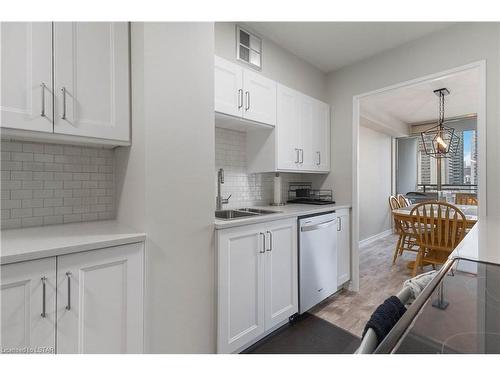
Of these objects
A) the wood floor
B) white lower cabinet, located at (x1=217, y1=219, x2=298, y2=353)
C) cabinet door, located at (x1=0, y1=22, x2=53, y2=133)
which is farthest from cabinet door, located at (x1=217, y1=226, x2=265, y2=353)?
cabinet door, located at (x1=0, y1=22, x2=53, y2=133)

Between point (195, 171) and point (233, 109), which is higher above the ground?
point (233, 109)

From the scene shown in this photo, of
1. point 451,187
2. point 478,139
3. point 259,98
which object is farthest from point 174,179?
point 451,187

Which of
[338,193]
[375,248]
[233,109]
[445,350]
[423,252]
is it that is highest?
[233,109]

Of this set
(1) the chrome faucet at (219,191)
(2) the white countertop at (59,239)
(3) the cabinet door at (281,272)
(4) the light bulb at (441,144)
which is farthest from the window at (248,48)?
(4) the light bulb at (441,144)

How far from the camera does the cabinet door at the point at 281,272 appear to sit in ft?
6.15

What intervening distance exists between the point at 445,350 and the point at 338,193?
2541mm

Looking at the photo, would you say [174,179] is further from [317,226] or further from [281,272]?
[317,226]

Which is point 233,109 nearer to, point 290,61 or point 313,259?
point 290,61

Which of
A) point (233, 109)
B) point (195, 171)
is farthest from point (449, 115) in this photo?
point (195, 171)

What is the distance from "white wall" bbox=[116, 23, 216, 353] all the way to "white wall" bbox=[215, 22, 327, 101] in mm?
537

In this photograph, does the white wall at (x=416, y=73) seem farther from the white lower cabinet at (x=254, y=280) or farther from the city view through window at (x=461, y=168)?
the city view through window at (x=461, y=168)

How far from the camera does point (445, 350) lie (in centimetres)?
49

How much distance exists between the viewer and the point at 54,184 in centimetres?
147

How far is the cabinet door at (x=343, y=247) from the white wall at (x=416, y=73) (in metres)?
0.28
